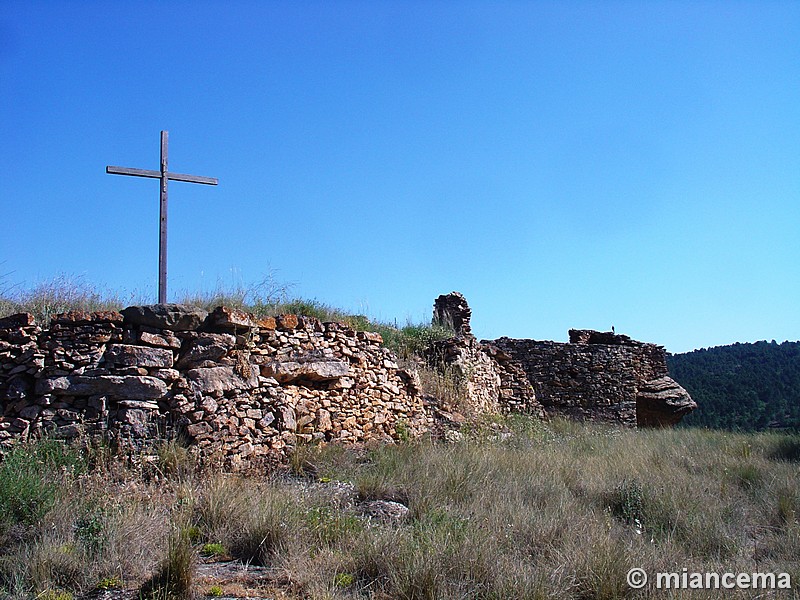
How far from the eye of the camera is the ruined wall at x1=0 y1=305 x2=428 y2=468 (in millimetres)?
6988

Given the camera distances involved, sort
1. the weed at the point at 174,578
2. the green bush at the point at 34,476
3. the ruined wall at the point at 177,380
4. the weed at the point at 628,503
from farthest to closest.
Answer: the ruined wall at the point at 177,380, the weed at the point at 628,503, the green bush at the point at 34,476, the weed at the point at 174,578

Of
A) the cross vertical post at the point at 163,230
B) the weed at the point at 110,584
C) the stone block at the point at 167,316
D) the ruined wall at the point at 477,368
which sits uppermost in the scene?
the cross vertical post at the point at 163,230

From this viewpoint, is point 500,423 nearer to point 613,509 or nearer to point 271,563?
point 613,509

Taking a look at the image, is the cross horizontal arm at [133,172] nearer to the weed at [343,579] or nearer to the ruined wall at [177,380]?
the ruined wall at [177,380]

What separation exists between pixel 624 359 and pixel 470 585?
1339 centimetres

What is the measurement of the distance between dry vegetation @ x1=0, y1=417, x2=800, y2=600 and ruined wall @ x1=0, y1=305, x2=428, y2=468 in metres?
0.41

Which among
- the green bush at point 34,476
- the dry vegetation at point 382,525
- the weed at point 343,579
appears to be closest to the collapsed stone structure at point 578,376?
the dry vegetation at point 382,525

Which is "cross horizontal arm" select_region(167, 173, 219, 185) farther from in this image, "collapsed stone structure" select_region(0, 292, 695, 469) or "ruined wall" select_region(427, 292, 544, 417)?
"ruined wall" select_region(427, 292, 544, 417)

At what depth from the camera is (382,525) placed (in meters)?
5.86

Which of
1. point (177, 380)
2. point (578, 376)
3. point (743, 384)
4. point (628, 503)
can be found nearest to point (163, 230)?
point (177, 380)

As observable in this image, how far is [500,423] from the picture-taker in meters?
12.0

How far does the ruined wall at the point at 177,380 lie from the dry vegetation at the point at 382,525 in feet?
1.35

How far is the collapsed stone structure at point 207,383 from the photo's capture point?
7.01m

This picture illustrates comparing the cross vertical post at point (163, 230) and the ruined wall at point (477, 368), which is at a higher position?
the cross vertical post at point (163, 230)
